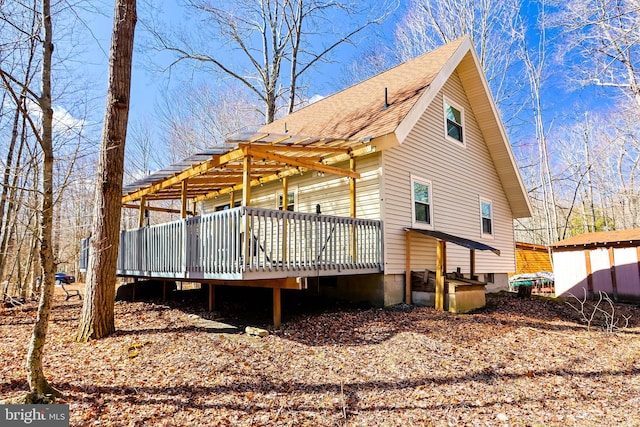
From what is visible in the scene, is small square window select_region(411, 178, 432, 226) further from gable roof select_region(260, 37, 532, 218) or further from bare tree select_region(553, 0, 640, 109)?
bare tree select_region(553, 0, 640, 109)

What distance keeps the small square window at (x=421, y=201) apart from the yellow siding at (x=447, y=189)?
0.73 ft

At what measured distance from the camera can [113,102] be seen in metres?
6.76

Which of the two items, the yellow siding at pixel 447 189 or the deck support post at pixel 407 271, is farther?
the yellow siding at pixel 447 189

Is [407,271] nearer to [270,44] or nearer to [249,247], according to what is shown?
[249,247]

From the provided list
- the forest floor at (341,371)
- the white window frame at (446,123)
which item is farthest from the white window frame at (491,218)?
the forest floor at (341,371)

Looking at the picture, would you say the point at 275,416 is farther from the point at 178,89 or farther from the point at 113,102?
the point at 178,89

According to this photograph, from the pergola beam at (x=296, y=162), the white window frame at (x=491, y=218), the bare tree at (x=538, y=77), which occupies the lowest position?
the white window frame at (x=491, y=218)

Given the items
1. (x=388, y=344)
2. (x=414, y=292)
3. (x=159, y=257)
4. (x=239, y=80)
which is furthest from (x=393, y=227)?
(x=239, y=80)

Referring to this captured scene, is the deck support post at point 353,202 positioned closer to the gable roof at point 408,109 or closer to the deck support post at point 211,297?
the gable roof at point 408,109

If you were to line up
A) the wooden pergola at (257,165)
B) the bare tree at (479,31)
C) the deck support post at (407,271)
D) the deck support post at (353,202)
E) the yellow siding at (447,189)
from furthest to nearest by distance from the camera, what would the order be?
the bare tree at (479,31)
the yellow siding at (447,189)
the deck support post at (407,271)
the deck support post at (353,202)
the wooden pergola at (257,165)

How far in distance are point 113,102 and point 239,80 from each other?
15.5 meters

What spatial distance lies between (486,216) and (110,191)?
11.4 metres

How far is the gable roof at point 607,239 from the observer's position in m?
13.1
